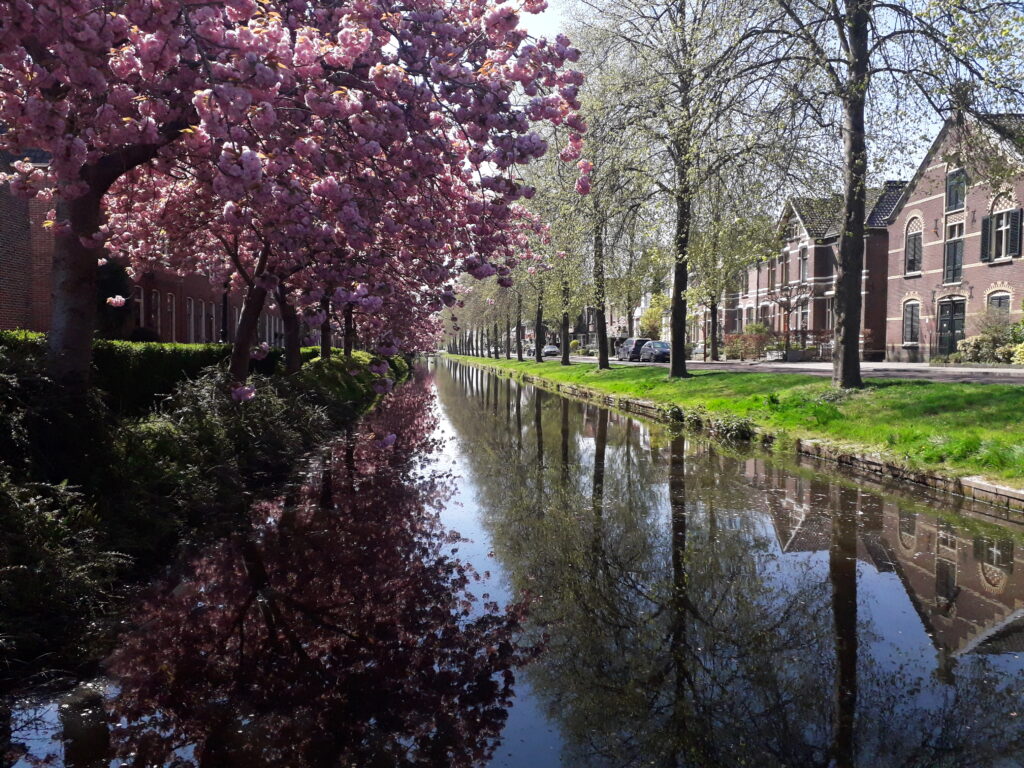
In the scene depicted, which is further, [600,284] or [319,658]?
[600,284]

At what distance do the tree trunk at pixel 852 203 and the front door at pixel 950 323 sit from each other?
845 inches

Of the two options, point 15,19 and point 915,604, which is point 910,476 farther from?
point 15,19

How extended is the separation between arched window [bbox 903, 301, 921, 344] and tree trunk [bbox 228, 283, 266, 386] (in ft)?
109

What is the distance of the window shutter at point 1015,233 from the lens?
29681 millimetres

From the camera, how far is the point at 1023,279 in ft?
96.5

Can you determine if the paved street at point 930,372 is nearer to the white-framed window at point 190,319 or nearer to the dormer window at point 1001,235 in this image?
the dormer window at point 1001,235

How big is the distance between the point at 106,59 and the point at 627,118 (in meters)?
13.4

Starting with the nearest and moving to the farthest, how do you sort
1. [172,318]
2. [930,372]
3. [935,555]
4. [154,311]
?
[935,555] → [930,372] → [154,311] → [172,318]

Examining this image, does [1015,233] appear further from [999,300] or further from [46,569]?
[46,569]

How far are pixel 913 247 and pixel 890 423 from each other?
29.1 m

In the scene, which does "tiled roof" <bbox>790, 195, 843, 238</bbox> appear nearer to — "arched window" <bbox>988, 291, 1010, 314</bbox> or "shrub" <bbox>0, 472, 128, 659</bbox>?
"shrub" <bbox>0, 472, 128, 659</bbox>

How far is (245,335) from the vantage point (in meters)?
12.4

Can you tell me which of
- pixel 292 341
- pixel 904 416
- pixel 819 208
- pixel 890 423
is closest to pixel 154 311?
pixel 292 341

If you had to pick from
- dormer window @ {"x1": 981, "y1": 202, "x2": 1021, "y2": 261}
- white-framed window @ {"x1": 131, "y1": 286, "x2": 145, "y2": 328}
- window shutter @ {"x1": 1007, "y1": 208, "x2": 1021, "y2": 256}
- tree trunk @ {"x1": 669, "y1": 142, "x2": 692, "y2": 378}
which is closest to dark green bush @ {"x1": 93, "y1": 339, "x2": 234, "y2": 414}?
tree trunk @ {"x1": 669, "y1": 142, "x2": 692, "y2": 378}
